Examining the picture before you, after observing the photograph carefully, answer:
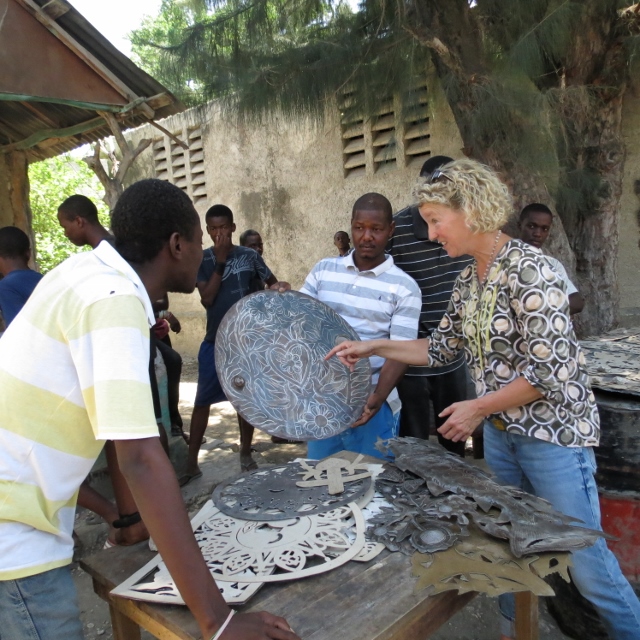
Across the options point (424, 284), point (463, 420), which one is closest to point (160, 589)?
point (463, 420)

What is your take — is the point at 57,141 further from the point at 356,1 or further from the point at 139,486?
the point at 139,486

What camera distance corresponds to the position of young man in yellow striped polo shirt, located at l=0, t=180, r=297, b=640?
100 cm

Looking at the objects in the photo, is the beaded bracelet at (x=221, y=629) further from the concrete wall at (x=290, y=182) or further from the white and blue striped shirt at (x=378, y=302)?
the concrete wall at (x=290, y=182)

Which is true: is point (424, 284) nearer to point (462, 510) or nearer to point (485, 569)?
point (462, 510)

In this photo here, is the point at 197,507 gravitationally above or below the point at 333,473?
below

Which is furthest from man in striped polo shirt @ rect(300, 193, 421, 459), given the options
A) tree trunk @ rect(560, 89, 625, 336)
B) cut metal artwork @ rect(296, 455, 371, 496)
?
tree trunk @ rect(560, 89, 625, 336)

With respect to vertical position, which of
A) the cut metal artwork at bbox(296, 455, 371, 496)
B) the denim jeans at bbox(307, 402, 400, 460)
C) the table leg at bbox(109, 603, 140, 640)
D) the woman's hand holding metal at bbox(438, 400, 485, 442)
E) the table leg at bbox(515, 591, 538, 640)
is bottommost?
the table leg at bbox(515, 591, 538, 640)

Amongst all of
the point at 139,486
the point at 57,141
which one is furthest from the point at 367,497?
the point at 57,141

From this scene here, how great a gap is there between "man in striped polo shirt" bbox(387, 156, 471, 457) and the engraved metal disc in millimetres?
1191

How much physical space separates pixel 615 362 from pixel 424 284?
3.08 feet

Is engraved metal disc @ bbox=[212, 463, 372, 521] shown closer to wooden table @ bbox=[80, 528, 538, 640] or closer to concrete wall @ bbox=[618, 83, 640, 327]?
wooden table @ bbox=[80, 528, 538, 640]

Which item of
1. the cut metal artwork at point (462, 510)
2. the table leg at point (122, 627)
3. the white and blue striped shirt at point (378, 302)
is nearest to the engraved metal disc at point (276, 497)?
the cut metal artwork at point (462, 510)

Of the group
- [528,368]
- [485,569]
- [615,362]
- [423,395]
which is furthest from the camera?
[423,395]

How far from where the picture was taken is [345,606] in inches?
46.9
